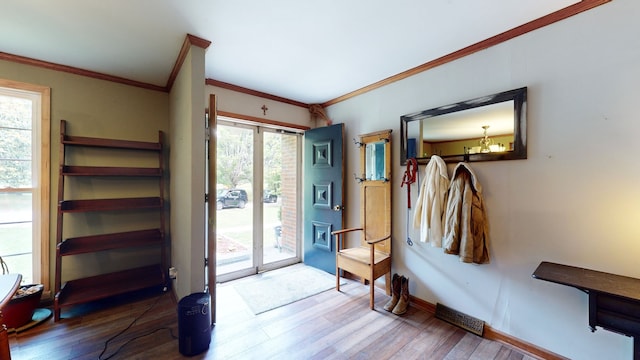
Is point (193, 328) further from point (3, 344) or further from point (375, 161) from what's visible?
point (375, 161)

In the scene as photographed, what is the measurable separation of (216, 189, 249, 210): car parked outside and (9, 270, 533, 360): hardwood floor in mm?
1175

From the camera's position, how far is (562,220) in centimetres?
170

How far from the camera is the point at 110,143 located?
100 inches

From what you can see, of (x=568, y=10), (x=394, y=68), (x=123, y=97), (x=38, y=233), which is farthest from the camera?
(x=123, y=97)

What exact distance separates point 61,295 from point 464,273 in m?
3.73

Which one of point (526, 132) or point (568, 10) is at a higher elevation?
point (568, 10)

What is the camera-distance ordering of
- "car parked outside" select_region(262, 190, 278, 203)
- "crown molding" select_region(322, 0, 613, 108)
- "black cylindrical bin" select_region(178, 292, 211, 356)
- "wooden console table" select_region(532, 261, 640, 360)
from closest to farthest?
"wooden console table" select_region(532, 261, 640, 360)
"crown molding" select_region(322, 0, 613, 108)
"black cylindrical bin" select_region(178, 292, 211, 356)
"car parked outside" select_region(262, 190, 278, 203)

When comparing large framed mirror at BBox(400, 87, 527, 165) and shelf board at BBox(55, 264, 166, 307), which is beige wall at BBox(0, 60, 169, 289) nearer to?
shelf board at BBox(55, 264, 166, 307)

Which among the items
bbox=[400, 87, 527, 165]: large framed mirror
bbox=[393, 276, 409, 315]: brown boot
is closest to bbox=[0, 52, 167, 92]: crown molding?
bbox=[400, 87, 527, 165]: large framed mirror

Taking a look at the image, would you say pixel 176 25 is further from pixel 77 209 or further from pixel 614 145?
pixel 614 145

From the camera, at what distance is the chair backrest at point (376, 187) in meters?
2.77

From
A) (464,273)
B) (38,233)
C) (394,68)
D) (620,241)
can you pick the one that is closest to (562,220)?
(620,241)

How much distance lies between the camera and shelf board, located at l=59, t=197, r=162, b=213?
233 cm

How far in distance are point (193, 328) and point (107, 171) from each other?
6.23 ft
